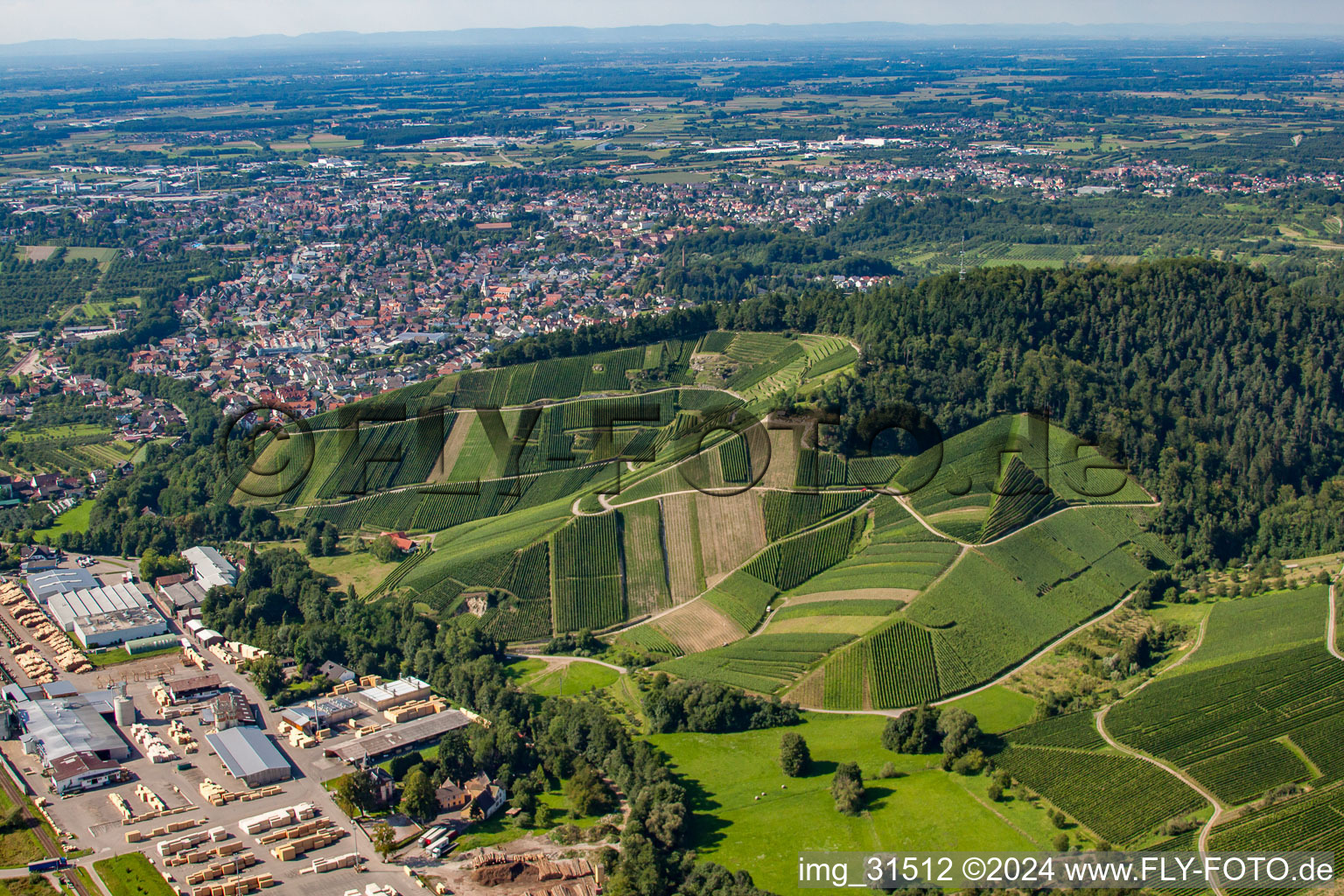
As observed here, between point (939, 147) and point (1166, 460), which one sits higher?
point (939, 147)

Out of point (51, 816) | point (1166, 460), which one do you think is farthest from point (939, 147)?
point (51, 816)

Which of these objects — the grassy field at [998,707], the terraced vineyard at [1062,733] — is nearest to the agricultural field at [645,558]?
the grassy field at [998,707]

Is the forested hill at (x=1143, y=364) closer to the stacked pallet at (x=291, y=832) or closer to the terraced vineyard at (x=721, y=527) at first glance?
the terraced vineyard at (x=721, y=527)

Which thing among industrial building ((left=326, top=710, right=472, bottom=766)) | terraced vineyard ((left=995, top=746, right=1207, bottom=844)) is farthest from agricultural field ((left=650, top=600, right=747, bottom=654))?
terraced vineyard ((left=995, top=746, right=1207, bottom=844))

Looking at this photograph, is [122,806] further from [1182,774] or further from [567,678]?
[1182,774]

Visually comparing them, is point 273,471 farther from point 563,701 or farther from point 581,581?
point 563,701

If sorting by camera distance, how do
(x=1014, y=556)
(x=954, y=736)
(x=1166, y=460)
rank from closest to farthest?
(x=954, y=736) → (x=1014, y=556) → (x=1166, y=460)
